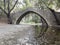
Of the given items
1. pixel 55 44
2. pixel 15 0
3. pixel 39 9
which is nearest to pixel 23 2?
pixel 15 0

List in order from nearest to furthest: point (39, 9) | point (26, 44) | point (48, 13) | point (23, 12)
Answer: point (26, 44), point (48, 13), point (39, 9), point (23, 12)

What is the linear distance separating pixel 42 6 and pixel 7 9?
6.13 meters

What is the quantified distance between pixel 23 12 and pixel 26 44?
1764 cm

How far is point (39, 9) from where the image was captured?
2244cm

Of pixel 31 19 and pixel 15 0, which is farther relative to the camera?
pixel 31 19

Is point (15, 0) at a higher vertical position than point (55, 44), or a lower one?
higher

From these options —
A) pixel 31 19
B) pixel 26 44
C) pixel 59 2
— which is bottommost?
pixel 31 19

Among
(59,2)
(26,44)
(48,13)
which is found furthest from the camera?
(48,13)

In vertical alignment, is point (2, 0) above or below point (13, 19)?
above

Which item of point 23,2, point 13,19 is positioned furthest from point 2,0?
point 23,2

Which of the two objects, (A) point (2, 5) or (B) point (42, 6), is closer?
(B) point (42, 6)

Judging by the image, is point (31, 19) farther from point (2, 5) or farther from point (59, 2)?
point (59, 2)

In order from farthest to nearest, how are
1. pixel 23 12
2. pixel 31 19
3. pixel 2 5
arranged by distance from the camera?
1. pixel 31 19
2. pixel 2 5
3. pixel 23 12

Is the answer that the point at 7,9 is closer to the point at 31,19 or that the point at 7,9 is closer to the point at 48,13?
the point at 48,13
